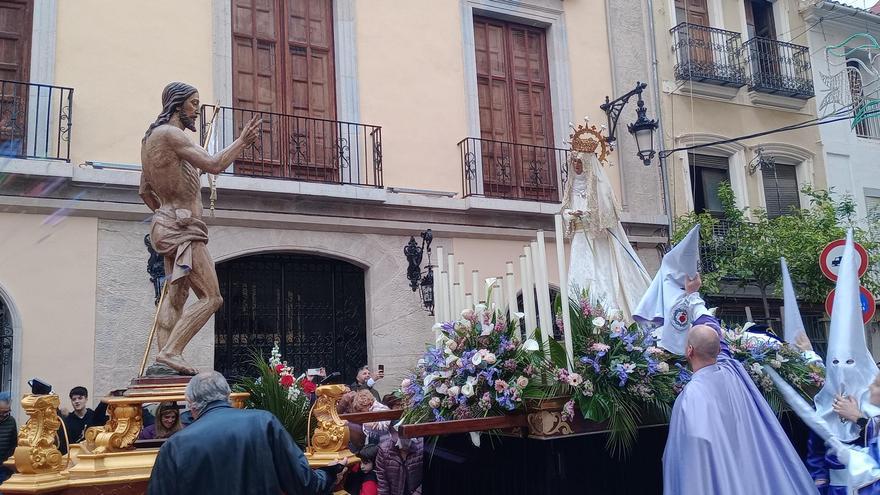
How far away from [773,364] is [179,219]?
3.88m

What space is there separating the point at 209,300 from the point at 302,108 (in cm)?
646

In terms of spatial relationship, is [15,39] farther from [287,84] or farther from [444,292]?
[444,292]

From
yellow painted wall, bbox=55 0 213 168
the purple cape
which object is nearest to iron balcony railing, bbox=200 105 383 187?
yellow painted wall, bbox=55 0 213 168

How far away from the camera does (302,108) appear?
35.7ft

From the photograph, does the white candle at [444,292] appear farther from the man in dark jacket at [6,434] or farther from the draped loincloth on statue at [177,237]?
the man in dark jacket at [6,434]

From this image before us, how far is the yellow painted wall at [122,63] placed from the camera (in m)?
9.35

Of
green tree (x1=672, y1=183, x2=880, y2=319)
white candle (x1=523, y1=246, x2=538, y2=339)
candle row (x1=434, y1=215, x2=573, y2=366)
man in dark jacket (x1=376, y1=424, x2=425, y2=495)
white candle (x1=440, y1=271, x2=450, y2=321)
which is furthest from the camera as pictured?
green tree (x1=672, y1=183, x2=880, y2=319)

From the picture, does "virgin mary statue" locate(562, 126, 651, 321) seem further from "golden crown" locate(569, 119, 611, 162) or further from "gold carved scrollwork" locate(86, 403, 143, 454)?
"gold carved scrollwork" locate(86, 403, 143, 454)

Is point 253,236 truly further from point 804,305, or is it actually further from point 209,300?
point 804,305

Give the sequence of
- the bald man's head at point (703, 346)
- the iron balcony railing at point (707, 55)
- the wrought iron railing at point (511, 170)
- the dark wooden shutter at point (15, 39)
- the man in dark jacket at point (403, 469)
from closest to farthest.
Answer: the bald man's head at point (703, 346) → the man in dark jacket at point (403, 469) → the dark wooden shutter at point (15, 39) → the wrought iron railing at point (511, 170) → the iron balcony railing at point (707, 55)

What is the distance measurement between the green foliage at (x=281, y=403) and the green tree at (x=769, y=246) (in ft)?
28.1

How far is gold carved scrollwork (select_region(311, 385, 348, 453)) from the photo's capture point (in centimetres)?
459

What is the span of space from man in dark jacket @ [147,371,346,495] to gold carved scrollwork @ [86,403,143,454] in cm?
91

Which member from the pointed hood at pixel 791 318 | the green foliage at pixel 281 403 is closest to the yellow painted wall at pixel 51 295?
the green foliage at pixel 281 403
